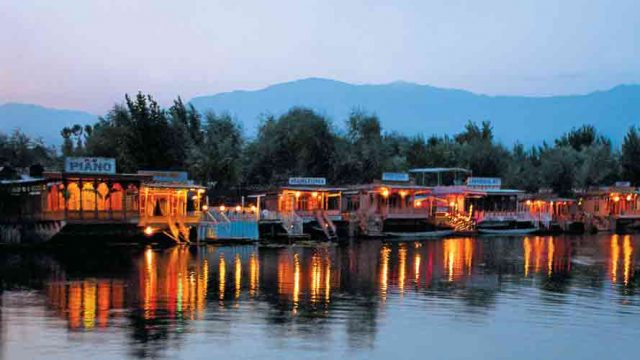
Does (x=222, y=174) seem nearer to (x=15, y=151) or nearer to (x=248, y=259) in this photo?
(x=15, y=151)

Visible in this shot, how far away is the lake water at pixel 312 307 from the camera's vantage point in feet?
60.6

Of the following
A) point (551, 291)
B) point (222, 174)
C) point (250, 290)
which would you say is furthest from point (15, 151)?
point (551, 291)

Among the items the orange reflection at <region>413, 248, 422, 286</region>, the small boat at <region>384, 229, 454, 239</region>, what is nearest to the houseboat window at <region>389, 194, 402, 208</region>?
the small boat at <region>384, 229, 454, 239</region>

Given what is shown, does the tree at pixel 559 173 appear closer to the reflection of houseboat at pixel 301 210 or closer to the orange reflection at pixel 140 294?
the reflection of houseboat at pixel 301 210

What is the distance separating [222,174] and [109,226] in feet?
95.9

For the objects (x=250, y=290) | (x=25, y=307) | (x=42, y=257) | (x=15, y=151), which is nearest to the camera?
(x=25, y=307)

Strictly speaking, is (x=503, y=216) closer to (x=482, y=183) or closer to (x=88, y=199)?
(x=482, y=183)

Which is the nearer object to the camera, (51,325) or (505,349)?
(505,349)

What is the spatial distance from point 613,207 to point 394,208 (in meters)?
32.3

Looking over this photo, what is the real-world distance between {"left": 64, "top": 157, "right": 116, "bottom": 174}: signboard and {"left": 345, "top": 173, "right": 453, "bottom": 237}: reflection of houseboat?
79.5 ft

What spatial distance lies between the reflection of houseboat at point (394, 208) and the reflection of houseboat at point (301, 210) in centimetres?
205

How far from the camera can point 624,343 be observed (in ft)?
64.2

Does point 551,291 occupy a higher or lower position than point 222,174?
lower

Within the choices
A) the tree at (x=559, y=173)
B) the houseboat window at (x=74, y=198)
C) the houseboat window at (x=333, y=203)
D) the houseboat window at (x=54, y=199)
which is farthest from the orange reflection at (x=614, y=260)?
the houseboat window at (x=54, y=199)
